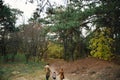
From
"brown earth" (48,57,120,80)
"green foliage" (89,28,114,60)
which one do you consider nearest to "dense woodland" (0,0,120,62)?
"green foliage" (89,28,114,60)

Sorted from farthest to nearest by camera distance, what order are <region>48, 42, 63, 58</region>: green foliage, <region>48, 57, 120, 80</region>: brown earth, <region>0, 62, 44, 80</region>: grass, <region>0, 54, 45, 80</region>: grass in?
<region>48, 42, 63, 58</region>: green foliage
<region>0, 54, 45, 80</region>: grass
<region>0, 62, 44, 80</region>: grass
<region>48, 57, 120, 80</region>: brown earth

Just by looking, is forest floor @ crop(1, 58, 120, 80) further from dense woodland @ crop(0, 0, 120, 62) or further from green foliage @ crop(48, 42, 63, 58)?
green foliage @ crop(48, 42, 63, 58)

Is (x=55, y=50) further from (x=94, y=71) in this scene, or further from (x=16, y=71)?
(x=94, y=71)

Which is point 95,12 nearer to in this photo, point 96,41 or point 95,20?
point 95,20

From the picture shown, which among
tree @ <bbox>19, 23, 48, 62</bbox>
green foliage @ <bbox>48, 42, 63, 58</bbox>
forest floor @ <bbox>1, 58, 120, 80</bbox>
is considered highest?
tree @ <bbox>19, 23, 48, 62</bbox>

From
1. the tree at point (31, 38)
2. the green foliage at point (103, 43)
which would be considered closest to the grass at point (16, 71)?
the green foliage at point (103, 43)

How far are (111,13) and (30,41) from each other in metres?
30.7

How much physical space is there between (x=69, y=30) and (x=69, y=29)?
1.64 meters

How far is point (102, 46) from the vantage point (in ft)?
111

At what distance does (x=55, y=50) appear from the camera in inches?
2383

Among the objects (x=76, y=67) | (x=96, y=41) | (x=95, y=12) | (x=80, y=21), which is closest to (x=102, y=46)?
(x=96, y=41)

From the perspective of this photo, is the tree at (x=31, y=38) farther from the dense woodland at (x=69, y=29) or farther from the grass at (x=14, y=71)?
the grass at (x=14, y=71)

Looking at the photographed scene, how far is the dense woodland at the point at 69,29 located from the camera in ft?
62.5

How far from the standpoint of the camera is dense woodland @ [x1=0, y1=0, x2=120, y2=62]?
19062 mm
